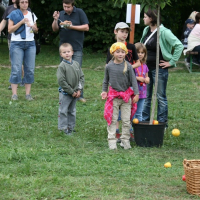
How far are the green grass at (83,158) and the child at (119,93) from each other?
0.73 feet

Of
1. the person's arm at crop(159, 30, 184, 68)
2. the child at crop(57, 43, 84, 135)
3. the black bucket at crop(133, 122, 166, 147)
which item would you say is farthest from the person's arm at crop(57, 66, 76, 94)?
the person's arm at crop(159, 30, 184, 68)

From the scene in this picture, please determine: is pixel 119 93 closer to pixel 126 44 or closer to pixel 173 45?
pixel 126 44

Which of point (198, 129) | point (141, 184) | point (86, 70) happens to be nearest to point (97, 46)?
point (86, 70)

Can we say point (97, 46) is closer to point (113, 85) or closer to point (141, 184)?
point (113, 85)

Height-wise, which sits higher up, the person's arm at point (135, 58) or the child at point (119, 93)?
the person's arm at point (135, 58)

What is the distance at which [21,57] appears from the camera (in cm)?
1014

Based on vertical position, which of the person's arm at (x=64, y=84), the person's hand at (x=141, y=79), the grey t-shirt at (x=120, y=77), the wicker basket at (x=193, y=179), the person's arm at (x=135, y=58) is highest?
the person's arm at (x=135, y=58)

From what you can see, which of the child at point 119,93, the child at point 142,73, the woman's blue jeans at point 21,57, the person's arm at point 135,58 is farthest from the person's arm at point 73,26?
the child at point 119,93

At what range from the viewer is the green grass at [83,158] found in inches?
189

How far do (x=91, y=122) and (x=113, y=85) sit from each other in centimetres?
195

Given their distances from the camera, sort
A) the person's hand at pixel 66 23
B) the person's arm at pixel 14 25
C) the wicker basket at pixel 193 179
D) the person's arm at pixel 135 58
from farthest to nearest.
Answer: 1. the person's arm at pixel 14 25
2. the person's hand at pixel 66 23
3. the person's arm at pixel 135 58
4. the wicker basket at pixel 193 179

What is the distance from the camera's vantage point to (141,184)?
16.6 feet

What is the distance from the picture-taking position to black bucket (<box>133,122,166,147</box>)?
6703 millimetres

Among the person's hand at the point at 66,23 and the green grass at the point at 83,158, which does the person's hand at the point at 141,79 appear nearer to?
the green grass at the point at 83,158
